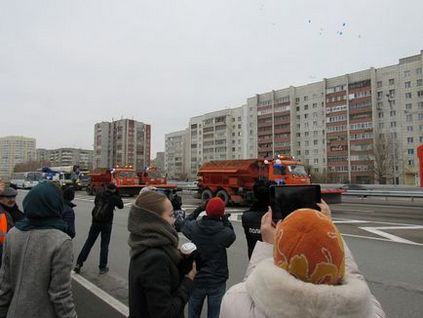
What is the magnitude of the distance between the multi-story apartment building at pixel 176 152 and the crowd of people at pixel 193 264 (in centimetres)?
12719

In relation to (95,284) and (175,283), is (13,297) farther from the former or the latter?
(95,284)

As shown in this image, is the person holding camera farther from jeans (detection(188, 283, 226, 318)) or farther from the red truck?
the red truck

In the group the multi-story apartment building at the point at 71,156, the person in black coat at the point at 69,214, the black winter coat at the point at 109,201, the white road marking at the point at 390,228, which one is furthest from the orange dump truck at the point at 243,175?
the multi-story apartment building at the point at 71,156

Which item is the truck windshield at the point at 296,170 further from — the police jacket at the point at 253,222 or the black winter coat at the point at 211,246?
the black winter coat at the point at 211,246

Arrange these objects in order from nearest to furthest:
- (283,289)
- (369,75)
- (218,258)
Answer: (283,289)
(218,258)
(369,75)

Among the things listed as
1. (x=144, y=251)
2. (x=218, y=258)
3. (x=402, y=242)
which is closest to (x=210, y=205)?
(x=218, y=258)

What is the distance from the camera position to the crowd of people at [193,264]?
4.91ft

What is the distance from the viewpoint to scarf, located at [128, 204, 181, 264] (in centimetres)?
263

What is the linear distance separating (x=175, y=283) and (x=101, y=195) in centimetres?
587

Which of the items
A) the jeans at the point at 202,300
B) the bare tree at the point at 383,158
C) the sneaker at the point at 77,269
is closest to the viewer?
the jeans at the point at 202,300

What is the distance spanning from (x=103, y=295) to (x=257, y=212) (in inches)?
120

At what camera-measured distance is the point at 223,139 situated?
117188 millimetres

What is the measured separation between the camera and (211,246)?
426 cm

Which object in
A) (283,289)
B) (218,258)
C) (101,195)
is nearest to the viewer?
(283,289)
